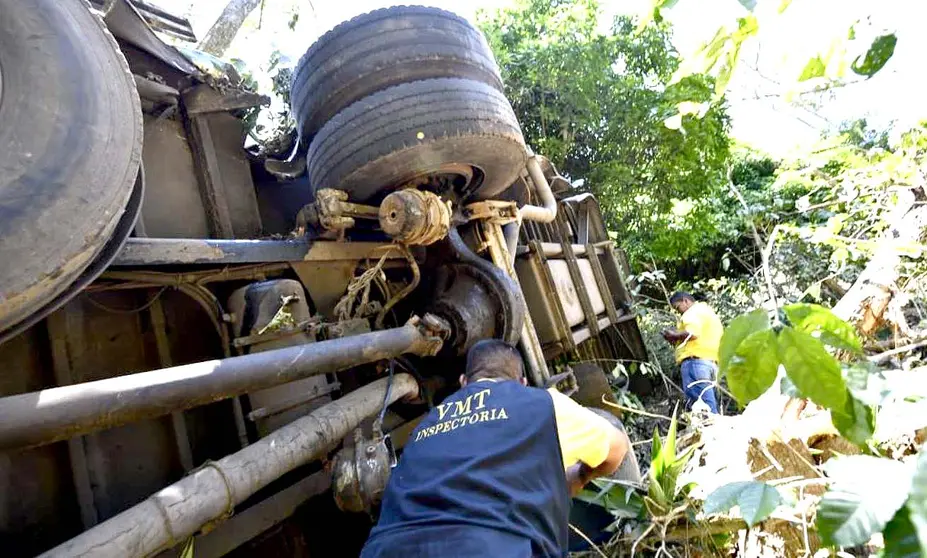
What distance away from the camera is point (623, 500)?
2.29 meters

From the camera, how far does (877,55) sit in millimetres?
846

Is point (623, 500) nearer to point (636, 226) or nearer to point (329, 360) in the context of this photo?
point (329, 360)

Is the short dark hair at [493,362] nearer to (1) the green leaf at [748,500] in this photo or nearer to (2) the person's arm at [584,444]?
(2) the person's arm at [584,444]

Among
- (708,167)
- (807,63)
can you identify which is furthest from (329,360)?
(708,167)

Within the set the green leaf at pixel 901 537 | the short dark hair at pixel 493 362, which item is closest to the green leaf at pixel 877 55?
the green leaf at pixel 901 537

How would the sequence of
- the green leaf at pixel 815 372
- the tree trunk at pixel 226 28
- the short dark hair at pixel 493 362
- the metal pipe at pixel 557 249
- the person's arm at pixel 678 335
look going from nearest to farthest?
the green leaf at pixel 815 372, the short dark hair at pixel 493 362, the metal pipe at pixel 557 249, the person's arm at pixel 678 335, the tree trunk at pixel 226 28

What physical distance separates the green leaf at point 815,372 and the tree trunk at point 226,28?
7312mm

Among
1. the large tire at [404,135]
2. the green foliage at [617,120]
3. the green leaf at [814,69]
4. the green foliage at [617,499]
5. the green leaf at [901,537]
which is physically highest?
the green foliage at [617,120]

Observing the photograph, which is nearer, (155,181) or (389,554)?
(389,554)

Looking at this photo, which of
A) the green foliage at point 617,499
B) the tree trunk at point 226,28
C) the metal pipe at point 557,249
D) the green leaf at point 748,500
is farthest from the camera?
the tree trunk at point 226,28

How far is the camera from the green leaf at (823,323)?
0.78 m

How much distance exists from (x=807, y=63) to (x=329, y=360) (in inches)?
59.4

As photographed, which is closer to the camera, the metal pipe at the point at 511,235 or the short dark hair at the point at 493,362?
the short dark hair at the point at 493,362

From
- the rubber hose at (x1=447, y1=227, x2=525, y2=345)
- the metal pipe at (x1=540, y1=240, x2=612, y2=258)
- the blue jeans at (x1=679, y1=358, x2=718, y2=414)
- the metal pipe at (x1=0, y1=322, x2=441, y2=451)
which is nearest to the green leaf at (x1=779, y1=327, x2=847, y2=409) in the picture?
the metal pipe at (x1=0, y1=322, x2=441, y2=451)
